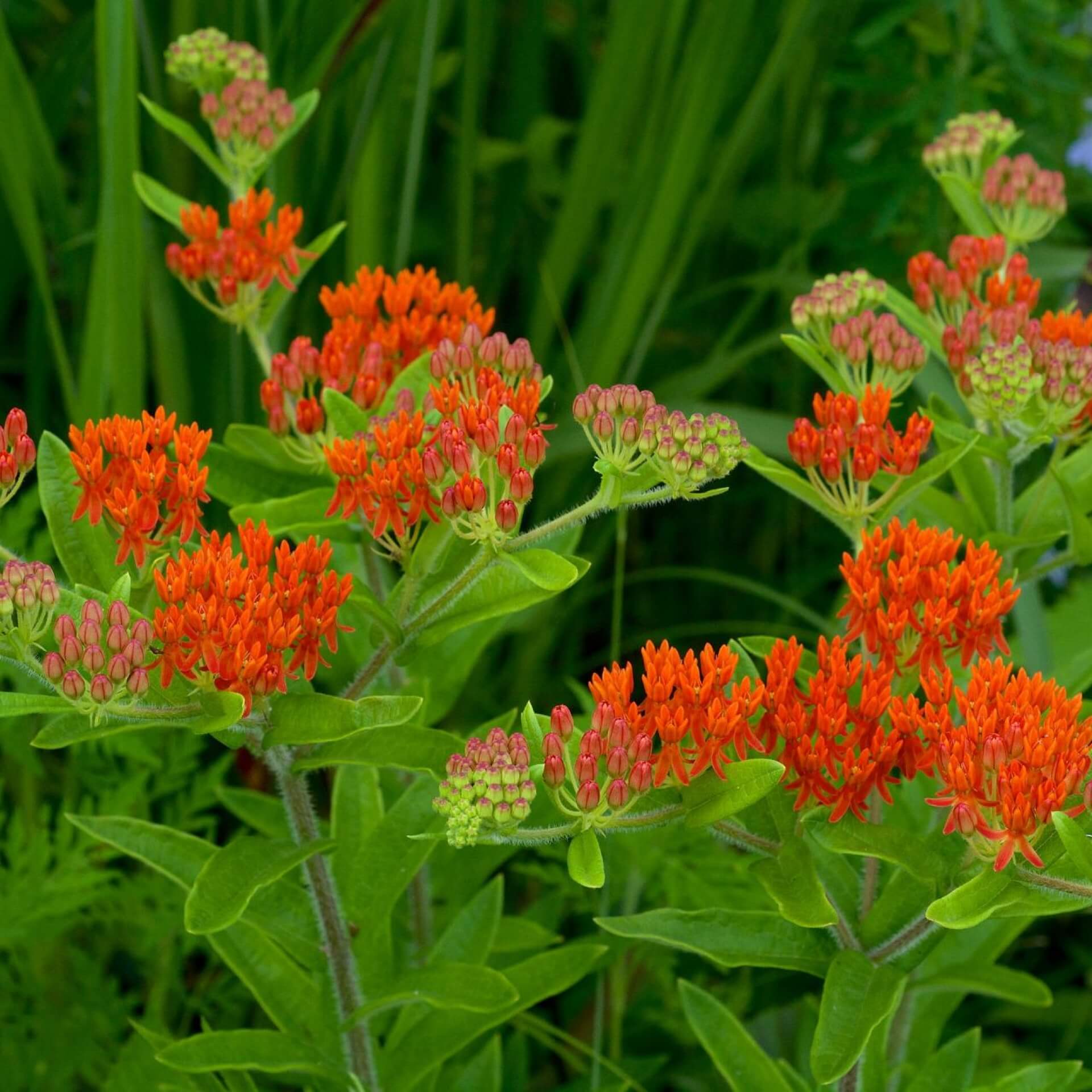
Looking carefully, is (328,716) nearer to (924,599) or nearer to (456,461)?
(456,461)

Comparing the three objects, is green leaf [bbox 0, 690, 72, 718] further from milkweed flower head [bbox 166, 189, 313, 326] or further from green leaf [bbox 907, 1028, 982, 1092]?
green leaf [bbox 907, 1028, 982, 1092]

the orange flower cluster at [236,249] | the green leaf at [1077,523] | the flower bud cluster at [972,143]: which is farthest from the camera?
the flower bud cluster at [972,143]

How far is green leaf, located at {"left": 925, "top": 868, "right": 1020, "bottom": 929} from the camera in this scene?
60.1 inches

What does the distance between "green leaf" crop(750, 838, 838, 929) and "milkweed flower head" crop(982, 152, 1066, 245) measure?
1147 mm

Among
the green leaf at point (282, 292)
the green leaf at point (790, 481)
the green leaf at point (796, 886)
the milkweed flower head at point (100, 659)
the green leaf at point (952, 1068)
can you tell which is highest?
the green leaf at point (282, 292)

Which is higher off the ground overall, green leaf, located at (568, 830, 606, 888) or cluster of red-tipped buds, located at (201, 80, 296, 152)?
cluster of red-tipped buds, located at (201, 80, 296, 152)

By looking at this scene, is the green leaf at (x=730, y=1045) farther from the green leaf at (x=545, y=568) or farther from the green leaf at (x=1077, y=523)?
the green leaf at (x=1077, y=523)

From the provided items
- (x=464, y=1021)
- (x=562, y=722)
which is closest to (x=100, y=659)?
(x=562, y=722)

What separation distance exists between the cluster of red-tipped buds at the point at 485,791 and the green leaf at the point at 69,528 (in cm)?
57

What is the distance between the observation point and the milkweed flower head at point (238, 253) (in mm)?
2281

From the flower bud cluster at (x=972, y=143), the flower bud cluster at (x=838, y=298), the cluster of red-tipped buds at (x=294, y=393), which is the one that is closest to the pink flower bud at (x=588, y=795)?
the cluster of red-tipped buds at (x=294, y=393)

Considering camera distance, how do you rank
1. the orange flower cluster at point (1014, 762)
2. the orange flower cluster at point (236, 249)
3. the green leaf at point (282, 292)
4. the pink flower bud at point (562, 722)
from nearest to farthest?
the orange flower cluster at point (1014, 762)
the pink flower bud at point (562, 722)
the orange flower cluster at point (236, 249)
the green leaf at point (282, 292)

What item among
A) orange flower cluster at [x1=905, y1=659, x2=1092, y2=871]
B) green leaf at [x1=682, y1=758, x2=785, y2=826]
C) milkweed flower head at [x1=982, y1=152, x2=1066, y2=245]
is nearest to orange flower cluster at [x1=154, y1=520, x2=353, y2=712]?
green leaf at [x1=682, y1=758, x2=785, y2=826]

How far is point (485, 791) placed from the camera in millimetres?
1547
